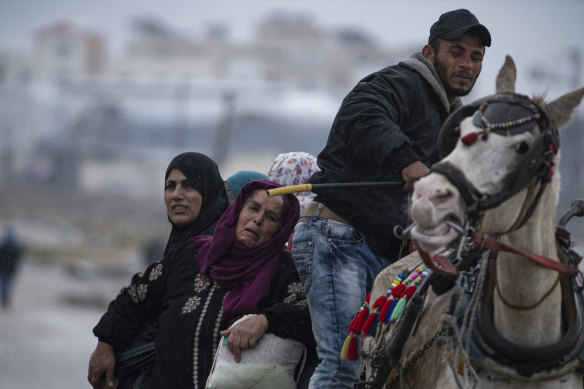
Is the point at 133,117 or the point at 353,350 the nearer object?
the point at 353,350

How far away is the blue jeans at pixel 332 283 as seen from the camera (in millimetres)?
4531

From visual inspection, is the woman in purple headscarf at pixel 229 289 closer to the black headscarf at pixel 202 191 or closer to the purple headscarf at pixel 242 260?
the purple headscarf at pixel 242 260

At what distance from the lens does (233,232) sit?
4965 millimetres

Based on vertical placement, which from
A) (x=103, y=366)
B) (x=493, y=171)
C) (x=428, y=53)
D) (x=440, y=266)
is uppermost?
(x=428, y=53)

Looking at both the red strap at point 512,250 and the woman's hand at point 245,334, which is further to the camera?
the woman's hand at point 245,334

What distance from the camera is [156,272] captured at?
526 centimetres

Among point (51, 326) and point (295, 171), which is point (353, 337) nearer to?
point (295, 171)

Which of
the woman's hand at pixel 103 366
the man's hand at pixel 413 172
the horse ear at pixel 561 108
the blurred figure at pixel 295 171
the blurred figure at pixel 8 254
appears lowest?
the woman's hand at pixel 103 366

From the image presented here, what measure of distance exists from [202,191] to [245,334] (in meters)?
1.42

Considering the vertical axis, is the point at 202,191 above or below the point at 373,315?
above

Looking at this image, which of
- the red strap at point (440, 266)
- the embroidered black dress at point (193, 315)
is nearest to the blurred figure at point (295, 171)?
the embroidered black dress at point (193, 315)

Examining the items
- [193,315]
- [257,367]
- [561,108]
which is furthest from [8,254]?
[561,108]

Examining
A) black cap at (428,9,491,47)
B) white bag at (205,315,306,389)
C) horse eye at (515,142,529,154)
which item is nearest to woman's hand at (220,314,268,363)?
white bag at (205,315,306,389)

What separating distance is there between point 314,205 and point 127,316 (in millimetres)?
1301
